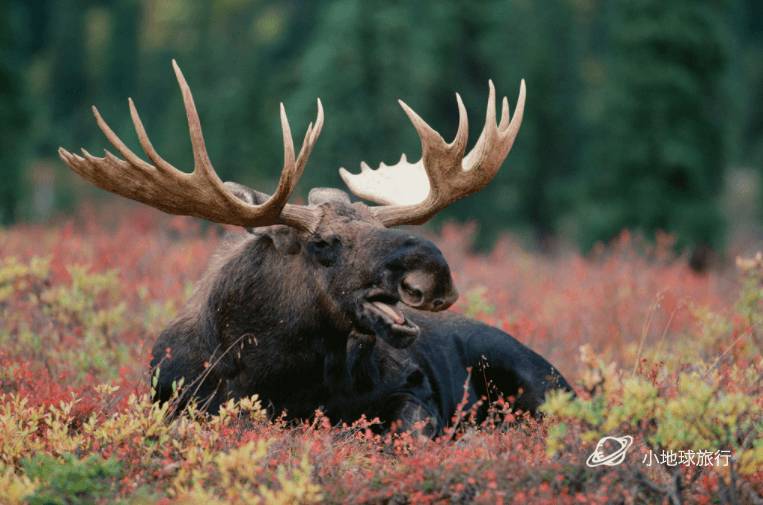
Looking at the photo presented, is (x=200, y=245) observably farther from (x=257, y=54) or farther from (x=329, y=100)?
(x=257, y=54)

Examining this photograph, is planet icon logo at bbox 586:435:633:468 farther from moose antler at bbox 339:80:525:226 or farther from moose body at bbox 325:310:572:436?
moose antler at bbox 339:80:525:226

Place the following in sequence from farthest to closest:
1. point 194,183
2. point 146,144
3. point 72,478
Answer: point 194,183
point 146,144
point 72,478

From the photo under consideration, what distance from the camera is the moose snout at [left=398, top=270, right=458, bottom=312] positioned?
5.13 metres

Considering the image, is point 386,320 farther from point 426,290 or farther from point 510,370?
point 510,370

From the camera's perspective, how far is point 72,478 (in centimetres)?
436

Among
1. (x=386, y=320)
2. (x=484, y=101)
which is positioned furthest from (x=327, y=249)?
(x=484, y=101)

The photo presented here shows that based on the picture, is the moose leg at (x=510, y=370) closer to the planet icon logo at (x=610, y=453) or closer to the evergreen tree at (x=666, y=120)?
the planet icon logo at (x=610, y=453)

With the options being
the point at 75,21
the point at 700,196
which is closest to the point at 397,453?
the point at 700,196

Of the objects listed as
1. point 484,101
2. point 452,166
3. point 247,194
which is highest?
point 484,101

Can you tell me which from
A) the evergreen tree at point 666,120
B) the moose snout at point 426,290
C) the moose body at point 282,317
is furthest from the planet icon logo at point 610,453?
the evergreen tree at point 666,120

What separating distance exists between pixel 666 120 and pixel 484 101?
7.26 metres

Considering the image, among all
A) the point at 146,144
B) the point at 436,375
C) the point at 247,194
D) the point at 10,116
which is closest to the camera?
the point at 146,144

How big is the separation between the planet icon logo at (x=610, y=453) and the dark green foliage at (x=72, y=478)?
6.40 ft

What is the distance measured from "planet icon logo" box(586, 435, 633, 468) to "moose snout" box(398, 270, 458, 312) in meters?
1.13
